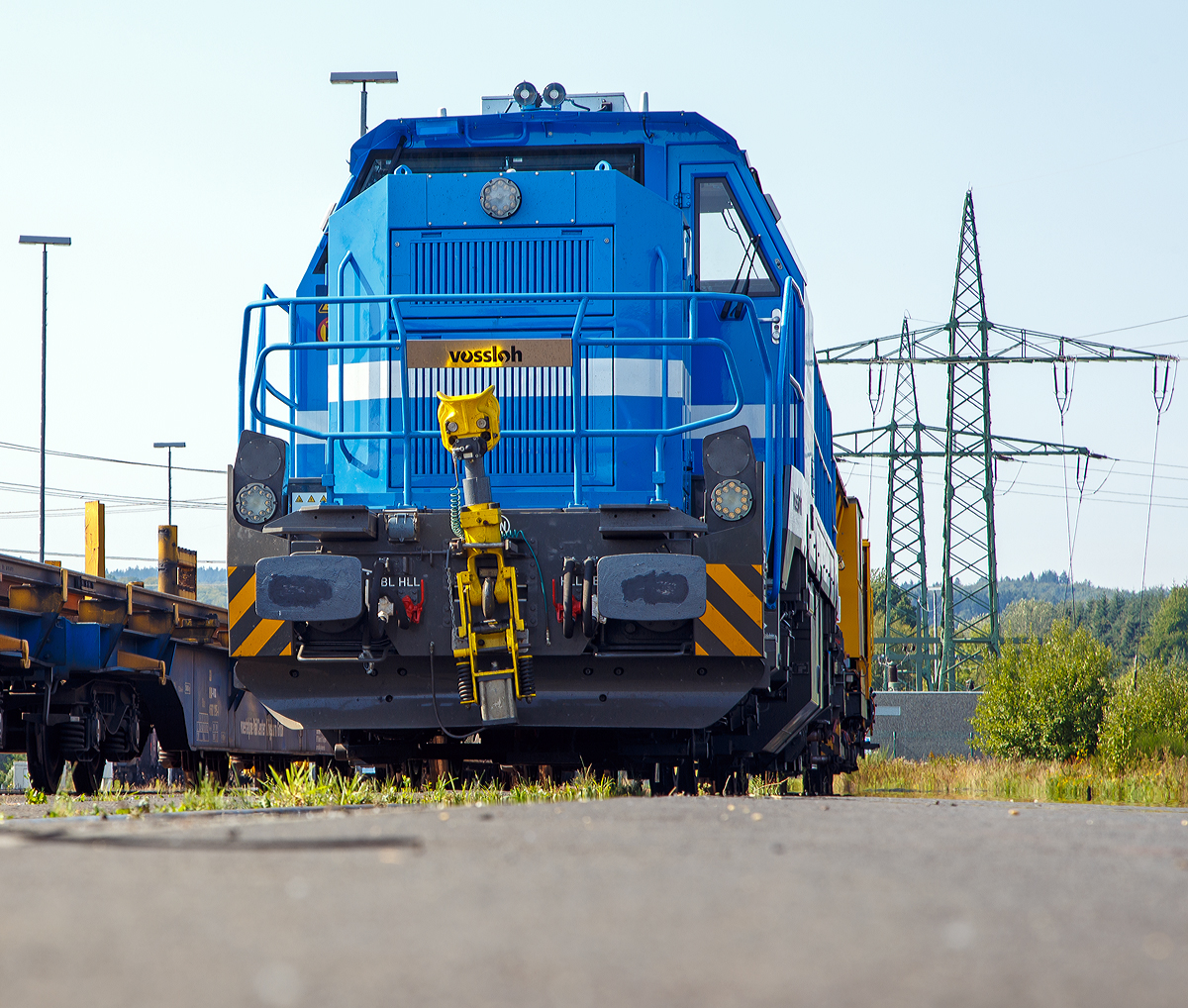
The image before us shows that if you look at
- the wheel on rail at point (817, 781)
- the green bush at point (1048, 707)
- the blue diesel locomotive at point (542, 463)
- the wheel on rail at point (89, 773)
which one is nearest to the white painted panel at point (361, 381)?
the blue diesel locomotive at point (542, 463)

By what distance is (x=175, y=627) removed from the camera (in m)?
12.5

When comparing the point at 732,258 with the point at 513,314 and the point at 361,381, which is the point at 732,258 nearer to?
the point at 513,314

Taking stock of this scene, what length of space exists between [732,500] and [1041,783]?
13.5 m

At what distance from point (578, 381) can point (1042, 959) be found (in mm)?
5245

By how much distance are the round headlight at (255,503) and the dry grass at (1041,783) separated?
9.64m

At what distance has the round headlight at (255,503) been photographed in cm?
735

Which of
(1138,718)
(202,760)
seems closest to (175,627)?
(202,760)

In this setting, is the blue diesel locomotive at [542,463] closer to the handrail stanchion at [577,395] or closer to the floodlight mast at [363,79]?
the handrail stanchion at [577,395]

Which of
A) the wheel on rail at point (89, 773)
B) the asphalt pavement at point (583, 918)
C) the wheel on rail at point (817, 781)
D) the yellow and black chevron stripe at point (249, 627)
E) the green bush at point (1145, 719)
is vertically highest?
the yellow and black chevron stripe at point (249, 627)

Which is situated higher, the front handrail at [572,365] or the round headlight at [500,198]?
the round headlight at [500,198]

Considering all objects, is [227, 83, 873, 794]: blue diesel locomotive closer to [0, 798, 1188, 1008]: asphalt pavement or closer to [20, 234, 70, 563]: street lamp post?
[0, 798, 1188, 1008]: asphalt pavement

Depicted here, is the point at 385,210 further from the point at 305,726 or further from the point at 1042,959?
the point at 1042,959

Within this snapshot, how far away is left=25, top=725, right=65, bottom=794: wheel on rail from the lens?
36.0 feet

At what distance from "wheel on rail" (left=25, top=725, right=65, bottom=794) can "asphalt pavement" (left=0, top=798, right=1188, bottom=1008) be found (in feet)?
24.5
